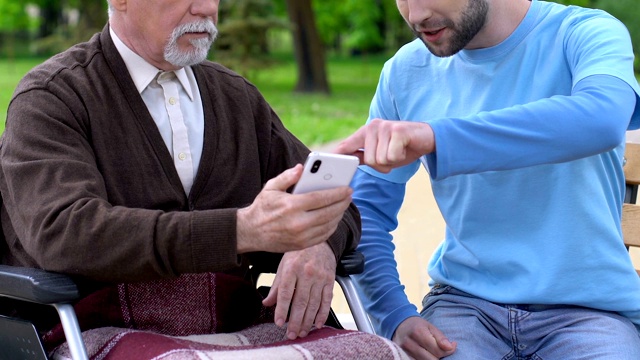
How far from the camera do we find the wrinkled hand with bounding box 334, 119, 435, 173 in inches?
87.2

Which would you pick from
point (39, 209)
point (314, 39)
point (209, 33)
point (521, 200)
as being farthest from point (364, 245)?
point (314, 39)

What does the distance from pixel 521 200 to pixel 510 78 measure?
0.34m

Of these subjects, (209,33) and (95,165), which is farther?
(209,33)

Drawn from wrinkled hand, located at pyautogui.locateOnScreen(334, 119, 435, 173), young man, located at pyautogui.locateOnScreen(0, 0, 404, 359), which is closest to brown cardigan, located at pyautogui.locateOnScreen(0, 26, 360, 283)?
young man, located at pyautogui.locateOnScreen(0, 0, 404, 359)

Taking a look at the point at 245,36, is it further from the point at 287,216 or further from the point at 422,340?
the point at 287,216

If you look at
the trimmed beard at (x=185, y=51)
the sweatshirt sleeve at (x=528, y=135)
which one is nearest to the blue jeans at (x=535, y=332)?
the sweatshirt sleeve at (x=528, y=135)

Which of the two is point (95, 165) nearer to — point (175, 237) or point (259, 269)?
point (175, 237)

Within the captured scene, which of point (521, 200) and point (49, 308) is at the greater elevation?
point (521, 200)

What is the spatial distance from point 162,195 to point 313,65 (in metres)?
17.0

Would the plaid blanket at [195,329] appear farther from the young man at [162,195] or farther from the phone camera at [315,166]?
the phone camera at [315,166]

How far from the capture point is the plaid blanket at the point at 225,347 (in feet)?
7.39

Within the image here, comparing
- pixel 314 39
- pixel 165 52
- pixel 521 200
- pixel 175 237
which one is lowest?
pixel 314 39

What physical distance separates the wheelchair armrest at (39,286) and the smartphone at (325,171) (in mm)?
596

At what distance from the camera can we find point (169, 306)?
8.46 ft
